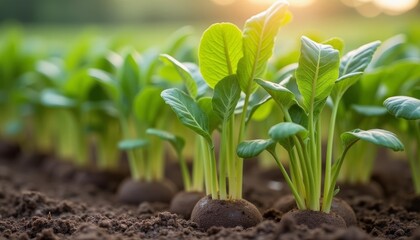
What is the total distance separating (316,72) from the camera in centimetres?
→ 192

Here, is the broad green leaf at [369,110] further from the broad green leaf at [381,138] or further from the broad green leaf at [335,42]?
the broad green leaf at [381,138]

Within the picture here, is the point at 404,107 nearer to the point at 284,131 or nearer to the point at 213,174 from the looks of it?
the point at 284,131

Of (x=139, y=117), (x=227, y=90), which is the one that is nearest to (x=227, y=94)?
(x=227, y=90)

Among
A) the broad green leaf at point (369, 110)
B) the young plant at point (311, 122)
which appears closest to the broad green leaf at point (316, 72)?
the young plant at point (311, 122)

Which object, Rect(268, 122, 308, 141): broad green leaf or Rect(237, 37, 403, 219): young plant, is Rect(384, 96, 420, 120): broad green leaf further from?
Rect(268, 122, 308, 141): broad green leaf

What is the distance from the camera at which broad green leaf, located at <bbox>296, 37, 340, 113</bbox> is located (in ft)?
6.24

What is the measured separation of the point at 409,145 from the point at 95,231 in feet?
5.47

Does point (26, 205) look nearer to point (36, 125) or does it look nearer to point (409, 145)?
point (409, 145)

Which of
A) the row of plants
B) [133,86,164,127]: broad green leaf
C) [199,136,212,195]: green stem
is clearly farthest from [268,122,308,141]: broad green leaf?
[133,86,164,127]: broad green leaf

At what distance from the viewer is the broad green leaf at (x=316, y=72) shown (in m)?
1.90

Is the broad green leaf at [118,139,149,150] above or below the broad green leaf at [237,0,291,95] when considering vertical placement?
below

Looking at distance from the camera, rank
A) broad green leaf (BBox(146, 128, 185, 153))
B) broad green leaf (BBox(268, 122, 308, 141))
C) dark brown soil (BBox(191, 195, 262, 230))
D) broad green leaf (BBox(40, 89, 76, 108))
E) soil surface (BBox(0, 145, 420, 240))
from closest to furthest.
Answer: broad green leaf (BBox(268, 122, 308, 141)) → soil surface (BBox(0, 145, 420, 240)) → dark brown soil (BBox(191, 195, 262, 230)) → broad green leaf (BBox(146, 128, 185, 153)) → broad green leaf (BBox(40, 89, 76, 108))

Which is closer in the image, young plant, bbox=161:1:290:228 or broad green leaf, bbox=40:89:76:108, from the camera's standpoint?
young plant, bbox=161:1:290:228

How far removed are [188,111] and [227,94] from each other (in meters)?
0.16
